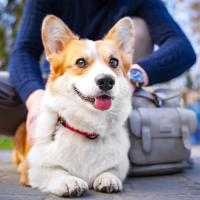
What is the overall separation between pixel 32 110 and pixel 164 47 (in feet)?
5.09

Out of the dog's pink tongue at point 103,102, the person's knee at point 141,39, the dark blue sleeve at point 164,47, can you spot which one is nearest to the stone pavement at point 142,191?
the dog's pink tongue at point 103,102

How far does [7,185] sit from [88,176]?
2.06 feet

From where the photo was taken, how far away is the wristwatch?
2.28 meters

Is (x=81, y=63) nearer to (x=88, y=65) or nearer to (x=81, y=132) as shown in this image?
(x=88, y=65)

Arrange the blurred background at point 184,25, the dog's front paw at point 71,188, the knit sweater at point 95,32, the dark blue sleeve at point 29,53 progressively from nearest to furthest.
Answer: the dog's front paw at point 71,188 → the dark blue sleeve at point 29,53 → the knit sweater at point 95,32 → the blurred background at point 184,25

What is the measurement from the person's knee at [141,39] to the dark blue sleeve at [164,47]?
57mm

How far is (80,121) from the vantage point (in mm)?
1727

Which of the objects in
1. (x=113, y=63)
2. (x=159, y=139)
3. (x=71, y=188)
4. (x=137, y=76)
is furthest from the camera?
(x=137, y=76)

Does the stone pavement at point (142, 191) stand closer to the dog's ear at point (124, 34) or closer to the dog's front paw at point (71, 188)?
the dog's front paw at point (71, 188)

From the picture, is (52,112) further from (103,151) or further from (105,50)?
(105,50)

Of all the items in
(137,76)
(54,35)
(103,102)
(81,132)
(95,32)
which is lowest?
(81,132)

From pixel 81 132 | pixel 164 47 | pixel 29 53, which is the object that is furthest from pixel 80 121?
pixel 164 47

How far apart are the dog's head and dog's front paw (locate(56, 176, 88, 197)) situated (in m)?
0.52

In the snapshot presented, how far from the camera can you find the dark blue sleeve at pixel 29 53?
228 cm
